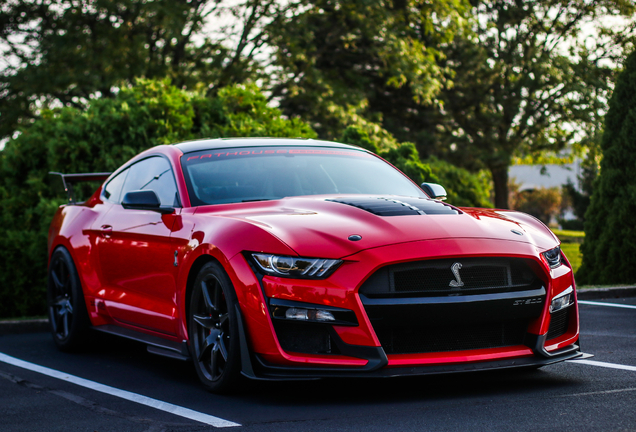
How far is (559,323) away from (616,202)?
21.2 ft

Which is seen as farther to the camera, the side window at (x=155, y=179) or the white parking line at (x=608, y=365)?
the side window at (x=155, y=179)

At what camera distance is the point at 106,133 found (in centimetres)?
1107

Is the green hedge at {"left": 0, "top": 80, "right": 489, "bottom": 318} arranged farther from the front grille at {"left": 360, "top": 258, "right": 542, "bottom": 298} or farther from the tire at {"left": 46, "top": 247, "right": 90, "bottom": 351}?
the front grille at {"left": 360, "top": 258, "right": 542, "bottom": 298}

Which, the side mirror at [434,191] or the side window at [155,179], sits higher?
the side window at [155,179]

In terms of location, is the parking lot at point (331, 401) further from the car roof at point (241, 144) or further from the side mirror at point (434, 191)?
the car roof at point (241, 144)

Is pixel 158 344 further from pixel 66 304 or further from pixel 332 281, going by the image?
pixel 66 304

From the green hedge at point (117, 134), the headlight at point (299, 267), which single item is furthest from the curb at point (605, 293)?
the headlight at point (299, 267)

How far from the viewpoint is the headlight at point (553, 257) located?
15.0ft

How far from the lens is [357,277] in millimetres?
4094

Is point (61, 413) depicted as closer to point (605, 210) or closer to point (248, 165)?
point (248, 165)

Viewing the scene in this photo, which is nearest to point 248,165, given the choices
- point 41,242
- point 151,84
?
point 41,242

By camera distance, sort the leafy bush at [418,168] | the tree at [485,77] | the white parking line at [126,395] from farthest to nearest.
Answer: the tree at [485,77] → the leafy bush at [418,168] → the white parking line at [126,395]

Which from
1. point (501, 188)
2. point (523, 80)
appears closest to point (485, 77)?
point (523, 80)

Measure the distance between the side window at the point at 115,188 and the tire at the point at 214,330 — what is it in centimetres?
207
